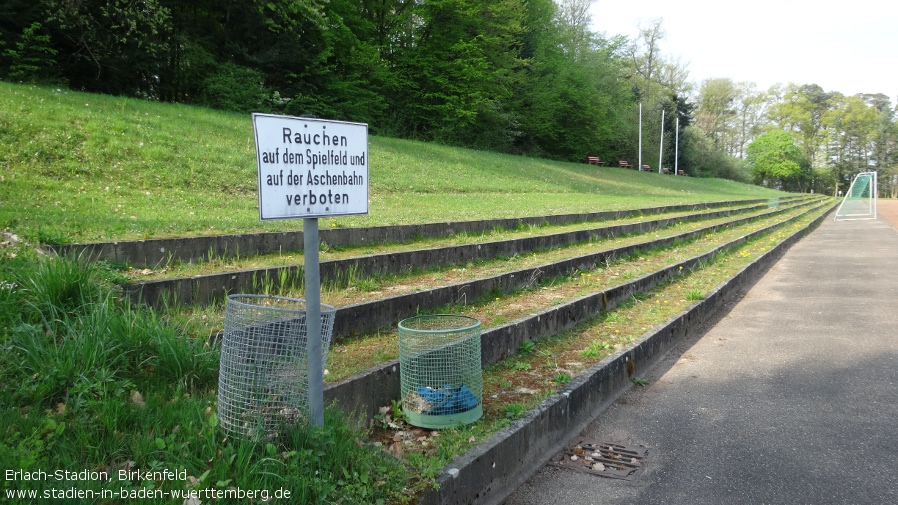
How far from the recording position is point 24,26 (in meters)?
20.1

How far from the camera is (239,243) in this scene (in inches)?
270

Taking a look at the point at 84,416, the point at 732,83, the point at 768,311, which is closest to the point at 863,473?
the point at 84,416

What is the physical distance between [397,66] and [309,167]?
1431 inches

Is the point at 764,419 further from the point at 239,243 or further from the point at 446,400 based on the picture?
the point at 239,243

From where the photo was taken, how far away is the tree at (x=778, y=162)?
80938 millimetres

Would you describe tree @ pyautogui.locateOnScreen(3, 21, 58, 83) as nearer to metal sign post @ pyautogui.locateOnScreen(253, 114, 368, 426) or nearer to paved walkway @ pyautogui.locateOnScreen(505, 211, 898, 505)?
metal sign post @ pyautogui.locateOnScreen(253, 114, 368, 426)

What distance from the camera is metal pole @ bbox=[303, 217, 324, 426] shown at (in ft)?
9.80

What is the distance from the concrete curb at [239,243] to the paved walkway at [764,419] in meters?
4.33

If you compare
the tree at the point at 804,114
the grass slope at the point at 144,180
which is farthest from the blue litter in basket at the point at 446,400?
the tree at the point at 804,114

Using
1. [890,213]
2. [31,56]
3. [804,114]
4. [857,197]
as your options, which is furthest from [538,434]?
[804,114]

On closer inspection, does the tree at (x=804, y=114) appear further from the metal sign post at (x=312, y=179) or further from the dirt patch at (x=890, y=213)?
the metal sign post at (x=312, y=179)

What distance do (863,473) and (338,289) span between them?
15.7 feet

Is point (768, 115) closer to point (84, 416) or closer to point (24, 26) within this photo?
Answer: point (24, 26)

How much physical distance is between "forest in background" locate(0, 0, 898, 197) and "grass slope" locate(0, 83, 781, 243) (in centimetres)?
673
